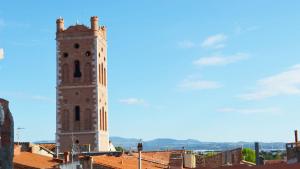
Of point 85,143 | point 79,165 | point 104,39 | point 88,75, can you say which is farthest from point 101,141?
point 79,165

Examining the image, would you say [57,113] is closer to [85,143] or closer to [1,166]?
[85,143]

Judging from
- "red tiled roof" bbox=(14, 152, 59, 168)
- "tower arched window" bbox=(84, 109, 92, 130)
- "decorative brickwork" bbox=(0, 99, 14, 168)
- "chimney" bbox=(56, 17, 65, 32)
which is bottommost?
"red tiled roof" bbox=(14, 152, 59, 168)

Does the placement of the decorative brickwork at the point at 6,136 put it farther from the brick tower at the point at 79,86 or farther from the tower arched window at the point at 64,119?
the tower arched window at the point at 64,119

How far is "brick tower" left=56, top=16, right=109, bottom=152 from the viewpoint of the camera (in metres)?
81.8

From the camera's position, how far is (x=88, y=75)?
8300 centimetres

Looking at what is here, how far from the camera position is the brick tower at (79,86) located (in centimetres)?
8181

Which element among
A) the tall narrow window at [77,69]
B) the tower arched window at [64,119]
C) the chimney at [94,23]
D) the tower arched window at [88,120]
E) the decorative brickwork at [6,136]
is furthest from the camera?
the chimney at [94,23]

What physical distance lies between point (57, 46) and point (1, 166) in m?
74.5

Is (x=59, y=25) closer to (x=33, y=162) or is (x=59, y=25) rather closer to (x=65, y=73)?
(x=65, y=73)

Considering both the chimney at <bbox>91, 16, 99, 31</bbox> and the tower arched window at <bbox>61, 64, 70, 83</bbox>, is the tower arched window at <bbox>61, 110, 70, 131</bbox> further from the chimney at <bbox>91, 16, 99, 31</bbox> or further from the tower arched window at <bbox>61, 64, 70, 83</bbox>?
the chimney at <bbox>91, 16, 99, 31</bbox>

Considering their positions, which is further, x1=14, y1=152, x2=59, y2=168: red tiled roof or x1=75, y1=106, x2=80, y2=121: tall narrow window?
x1=75, y1=106, x2=80, y2=121: tall narrow window

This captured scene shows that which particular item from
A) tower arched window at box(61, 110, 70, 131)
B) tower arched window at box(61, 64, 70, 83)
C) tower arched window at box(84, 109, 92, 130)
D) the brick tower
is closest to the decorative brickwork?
the brick tower

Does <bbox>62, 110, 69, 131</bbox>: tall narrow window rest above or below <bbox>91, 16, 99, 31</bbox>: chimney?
below

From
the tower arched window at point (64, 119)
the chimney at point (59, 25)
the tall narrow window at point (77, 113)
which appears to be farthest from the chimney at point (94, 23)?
the tower arched window at point (64, 119)
